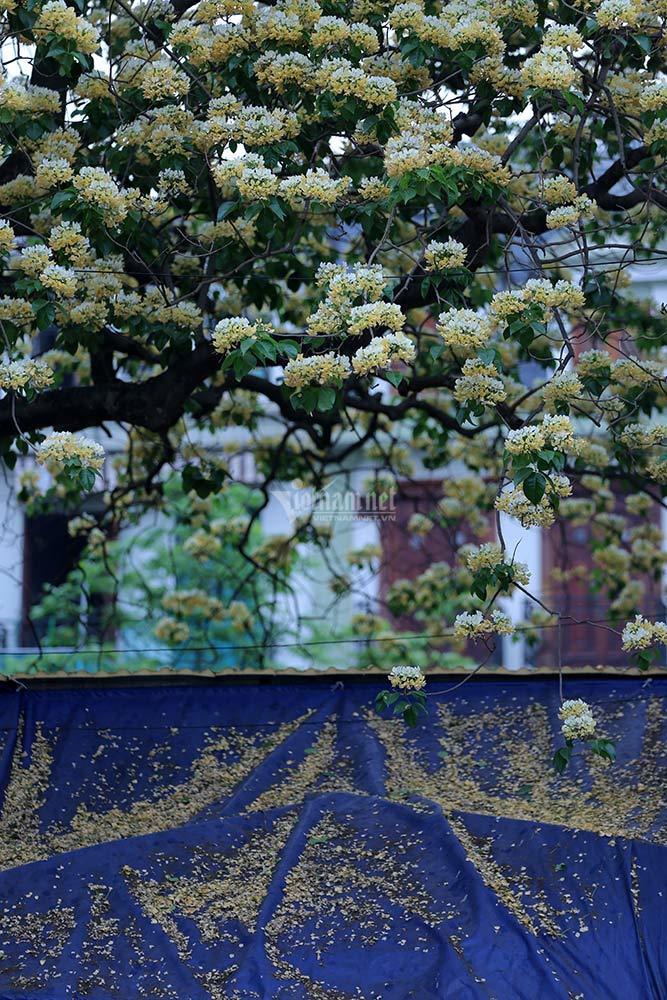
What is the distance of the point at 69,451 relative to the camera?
3.88 m

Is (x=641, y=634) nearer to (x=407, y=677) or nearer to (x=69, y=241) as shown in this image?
(x=407, y=677)

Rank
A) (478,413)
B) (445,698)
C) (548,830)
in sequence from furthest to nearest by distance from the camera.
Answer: (445,698)
(548,830)
(478,413)

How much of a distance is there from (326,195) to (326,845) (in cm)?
225

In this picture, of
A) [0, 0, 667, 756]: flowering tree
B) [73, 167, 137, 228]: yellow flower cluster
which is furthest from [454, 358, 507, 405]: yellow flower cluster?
[73, 167, 137, 228]: yellow flower cluster

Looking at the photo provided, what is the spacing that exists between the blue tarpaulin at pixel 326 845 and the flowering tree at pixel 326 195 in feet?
2.62

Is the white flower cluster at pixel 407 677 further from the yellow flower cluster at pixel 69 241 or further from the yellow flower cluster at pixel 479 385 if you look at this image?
the yellow flower cluster at pixel 69 241

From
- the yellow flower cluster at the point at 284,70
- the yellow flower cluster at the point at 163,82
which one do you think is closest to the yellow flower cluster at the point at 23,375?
the yellow flower cluster at the point at 163,82

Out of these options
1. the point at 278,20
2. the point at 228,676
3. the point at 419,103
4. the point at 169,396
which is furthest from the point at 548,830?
the point at 278,20

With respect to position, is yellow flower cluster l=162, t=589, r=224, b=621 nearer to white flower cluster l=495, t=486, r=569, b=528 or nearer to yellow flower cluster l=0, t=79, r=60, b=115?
yellow flower cluster l=0, t=79, r=60, b=115

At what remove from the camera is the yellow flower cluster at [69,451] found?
3.87 meters

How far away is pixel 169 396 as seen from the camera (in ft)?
17.4

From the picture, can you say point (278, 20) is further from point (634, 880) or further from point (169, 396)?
point (634, 880)

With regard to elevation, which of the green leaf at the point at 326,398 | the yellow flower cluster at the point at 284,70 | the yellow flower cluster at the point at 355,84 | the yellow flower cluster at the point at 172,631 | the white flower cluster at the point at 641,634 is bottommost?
the white flower cluster at the point at 641,634

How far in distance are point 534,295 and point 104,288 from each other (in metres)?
1.60
